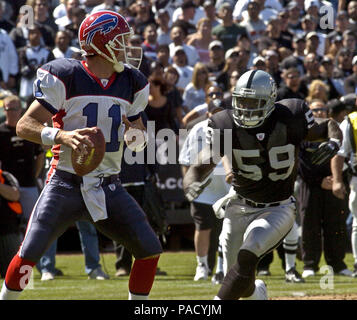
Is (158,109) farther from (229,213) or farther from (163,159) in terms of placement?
(229,213)

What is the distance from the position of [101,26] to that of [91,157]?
34.5 inches

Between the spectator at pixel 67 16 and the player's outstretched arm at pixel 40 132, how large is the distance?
285 inches

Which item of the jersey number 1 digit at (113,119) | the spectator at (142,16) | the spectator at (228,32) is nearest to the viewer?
the jersey number 1 digit at (113,119)

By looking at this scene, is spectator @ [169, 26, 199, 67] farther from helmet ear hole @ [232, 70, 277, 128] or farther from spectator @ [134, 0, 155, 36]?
helmet ear hole @ [232, 70, 277, 128]

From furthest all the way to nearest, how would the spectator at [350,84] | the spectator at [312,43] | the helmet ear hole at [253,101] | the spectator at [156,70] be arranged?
1. the spectator at [312,43]
2. the spectator at [350,84]
3. the spectator at [156,70]
4. the helmet ear hole at [253,101]

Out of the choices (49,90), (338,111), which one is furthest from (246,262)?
(338,111)

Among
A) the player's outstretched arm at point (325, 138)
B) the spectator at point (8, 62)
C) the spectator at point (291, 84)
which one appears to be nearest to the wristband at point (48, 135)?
the player's outstretched arm at point (325, 138)

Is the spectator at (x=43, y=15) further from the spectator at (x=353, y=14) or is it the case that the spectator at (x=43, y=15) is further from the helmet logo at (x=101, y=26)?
the helmet logo at (x=101, y=26)

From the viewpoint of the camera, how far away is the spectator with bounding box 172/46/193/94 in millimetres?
11977

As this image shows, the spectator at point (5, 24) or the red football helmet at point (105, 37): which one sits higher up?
the spectator at point (5, 24)

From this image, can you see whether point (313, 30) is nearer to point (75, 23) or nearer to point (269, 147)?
point (75, 23)

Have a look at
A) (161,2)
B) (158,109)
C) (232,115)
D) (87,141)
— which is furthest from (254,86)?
(161,2)

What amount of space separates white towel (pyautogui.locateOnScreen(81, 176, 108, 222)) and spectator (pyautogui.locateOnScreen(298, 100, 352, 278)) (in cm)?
463

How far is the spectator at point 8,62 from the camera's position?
11492 millimetres
